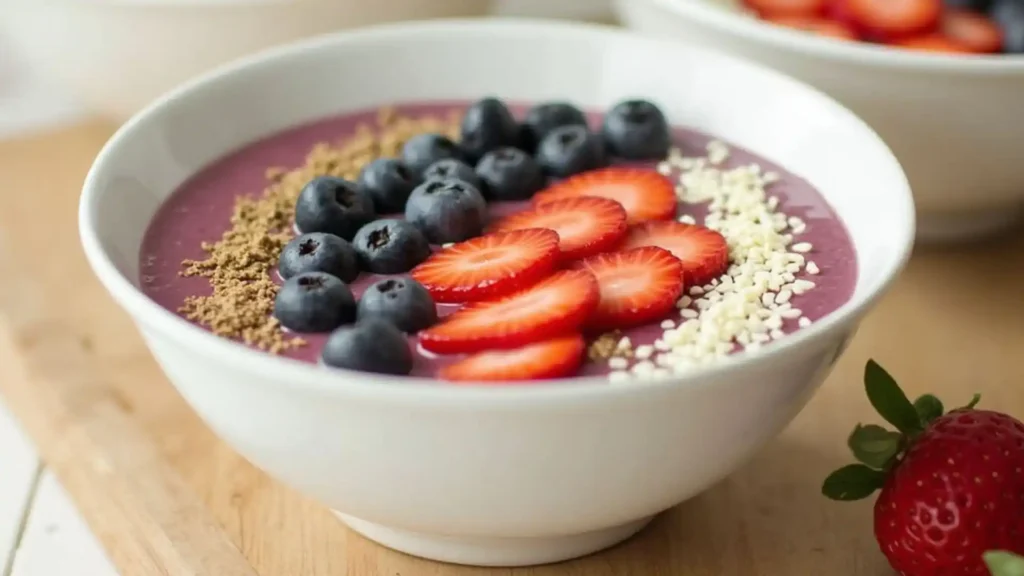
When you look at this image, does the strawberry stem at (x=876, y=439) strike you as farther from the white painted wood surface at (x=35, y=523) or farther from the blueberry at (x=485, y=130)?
the white painted wood surface at (x=35, y=523)

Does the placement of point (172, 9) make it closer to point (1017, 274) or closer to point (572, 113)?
point (572, 113)

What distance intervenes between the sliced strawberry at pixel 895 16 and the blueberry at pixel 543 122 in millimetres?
508

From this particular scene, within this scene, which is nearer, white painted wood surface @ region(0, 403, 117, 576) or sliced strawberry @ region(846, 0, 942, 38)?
white painted wood surface @ region(0, 403, 117, 576)

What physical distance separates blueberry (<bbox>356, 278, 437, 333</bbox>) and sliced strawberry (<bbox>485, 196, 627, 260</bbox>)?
17cm

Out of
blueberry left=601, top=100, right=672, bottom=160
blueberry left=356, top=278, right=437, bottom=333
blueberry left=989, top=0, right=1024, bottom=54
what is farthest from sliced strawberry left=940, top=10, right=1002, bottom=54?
blueberry left=356, top=278, right=437, bottom=333

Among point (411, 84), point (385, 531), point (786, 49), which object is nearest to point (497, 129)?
point (411, 84)

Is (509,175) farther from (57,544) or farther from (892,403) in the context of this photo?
(57,544)

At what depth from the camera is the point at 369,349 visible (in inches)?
37.7

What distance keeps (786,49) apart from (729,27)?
78 mm

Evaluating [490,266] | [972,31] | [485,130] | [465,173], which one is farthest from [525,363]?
[972,31]

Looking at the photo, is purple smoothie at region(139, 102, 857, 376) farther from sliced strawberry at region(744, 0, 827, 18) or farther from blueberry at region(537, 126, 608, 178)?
sliced strawberry at region(744, 0, 827, 18)

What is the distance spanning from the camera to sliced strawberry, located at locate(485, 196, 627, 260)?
1168mm

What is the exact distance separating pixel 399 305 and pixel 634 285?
0.71 feet

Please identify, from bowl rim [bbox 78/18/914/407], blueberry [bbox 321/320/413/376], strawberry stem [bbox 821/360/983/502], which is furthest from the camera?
strawberry stem [bbox 821/360/983/502]
